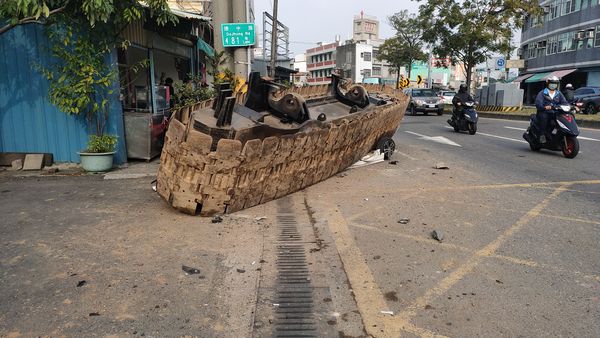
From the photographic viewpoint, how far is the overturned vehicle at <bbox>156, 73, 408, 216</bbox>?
4523 millimetres

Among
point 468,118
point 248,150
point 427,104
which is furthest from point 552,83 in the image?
point 427,104

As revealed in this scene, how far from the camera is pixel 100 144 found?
7375 millimetres

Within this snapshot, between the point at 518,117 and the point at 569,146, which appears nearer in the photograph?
the point at 569,146

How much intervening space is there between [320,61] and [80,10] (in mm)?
90368

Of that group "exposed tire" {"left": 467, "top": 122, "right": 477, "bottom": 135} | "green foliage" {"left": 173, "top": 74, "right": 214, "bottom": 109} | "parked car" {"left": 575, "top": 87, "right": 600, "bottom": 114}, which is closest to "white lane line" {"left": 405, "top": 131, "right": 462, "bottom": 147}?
"exposed tire" {"left": 467, "top": 122, "right": 477, "bottom": 135}

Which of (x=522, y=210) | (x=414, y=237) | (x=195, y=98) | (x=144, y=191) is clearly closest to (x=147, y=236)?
(x=144, y=191)

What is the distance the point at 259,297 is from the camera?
10.3 ft

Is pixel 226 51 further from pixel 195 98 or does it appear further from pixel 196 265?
pixel 196 265

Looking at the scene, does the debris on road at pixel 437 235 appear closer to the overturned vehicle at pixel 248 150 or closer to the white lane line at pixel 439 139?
the overturned vehicle at pixel 248 150

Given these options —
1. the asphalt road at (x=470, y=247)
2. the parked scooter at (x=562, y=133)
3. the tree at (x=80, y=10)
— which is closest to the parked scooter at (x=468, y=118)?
the parked scooter at (x=562, y=133)

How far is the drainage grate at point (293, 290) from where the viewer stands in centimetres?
276

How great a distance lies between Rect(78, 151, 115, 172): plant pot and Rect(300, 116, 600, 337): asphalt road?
3649 millimetres

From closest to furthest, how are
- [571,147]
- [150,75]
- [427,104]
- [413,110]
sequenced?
[571,147]
[150,75]
[427,104]
[413,110]

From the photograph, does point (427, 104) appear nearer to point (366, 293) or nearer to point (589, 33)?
point (589, 33)
